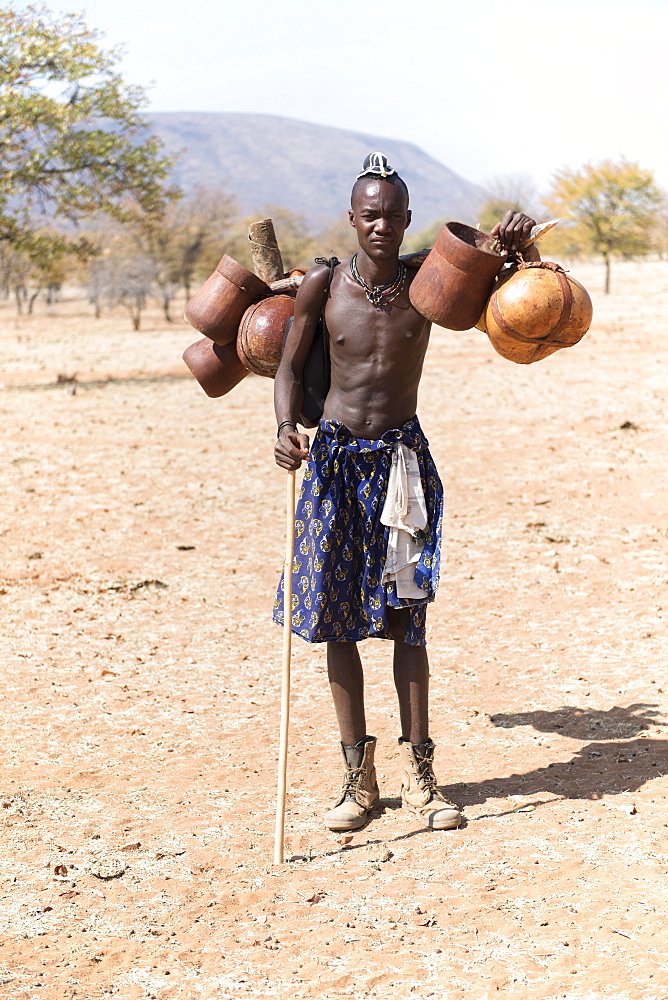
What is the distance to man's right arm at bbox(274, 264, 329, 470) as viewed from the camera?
9.90 ft

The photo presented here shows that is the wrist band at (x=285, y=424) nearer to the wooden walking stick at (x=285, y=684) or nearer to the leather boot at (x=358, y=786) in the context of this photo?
the wooden walking stick at (x=285, y=684)

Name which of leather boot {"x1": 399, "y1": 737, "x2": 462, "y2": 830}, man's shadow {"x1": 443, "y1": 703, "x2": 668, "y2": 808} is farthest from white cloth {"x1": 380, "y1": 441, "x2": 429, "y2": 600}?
man's shadow {"x1": 443, "y1": 703, "x2": 668, "y2": 808}

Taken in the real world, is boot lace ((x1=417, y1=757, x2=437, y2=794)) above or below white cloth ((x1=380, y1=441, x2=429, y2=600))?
below

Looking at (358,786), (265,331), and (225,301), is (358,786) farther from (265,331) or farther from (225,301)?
(225,301)

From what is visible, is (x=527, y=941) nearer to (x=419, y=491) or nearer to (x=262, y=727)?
(x=419, y=491)

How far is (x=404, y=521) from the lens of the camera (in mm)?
3102

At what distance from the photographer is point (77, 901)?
9.32 feet

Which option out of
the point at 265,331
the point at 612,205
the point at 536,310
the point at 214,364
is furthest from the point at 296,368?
the point at 612,205

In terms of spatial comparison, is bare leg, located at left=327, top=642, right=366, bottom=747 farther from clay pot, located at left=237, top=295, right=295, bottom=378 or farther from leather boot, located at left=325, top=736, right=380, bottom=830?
clay pot, located at left=237, top=295, right=295, bottom=378

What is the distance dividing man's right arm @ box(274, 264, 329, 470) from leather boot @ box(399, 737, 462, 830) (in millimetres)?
1026

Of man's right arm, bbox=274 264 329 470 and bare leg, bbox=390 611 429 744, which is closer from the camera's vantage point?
man's right arm, bbox=274 264 329 470

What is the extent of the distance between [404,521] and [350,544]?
19cm

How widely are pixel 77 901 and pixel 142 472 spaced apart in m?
6.30

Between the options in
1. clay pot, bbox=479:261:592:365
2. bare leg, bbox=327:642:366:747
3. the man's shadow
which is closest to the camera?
clay pot, bbox=479:261:592:365
